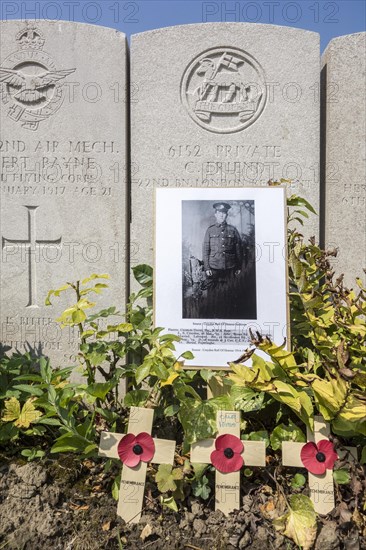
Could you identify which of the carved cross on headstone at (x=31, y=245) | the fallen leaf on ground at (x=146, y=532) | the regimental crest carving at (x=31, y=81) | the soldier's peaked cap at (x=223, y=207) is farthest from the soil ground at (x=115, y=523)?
the regimental crest carving at (x=31, y=81)

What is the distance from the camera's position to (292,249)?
2.44 m

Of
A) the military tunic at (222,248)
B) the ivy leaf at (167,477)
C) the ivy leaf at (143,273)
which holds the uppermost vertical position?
the military tunic at (222,248)

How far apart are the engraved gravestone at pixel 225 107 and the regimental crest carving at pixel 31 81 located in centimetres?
51

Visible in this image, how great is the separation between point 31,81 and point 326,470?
2.78 meters

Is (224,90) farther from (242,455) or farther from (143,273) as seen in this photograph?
(242,455)

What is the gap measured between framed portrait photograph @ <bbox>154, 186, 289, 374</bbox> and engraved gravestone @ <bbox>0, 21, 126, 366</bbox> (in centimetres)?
56

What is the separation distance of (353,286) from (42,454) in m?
2.12

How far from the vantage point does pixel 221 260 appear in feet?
8.13

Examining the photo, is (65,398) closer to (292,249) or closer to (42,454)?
(42,454)

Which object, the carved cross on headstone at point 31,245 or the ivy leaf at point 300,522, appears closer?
the ivy leaf at point 300,522

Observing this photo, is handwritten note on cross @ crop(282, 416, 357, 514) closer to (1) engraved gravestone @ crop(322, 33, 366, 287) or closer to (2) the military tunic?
(2) the military tunic

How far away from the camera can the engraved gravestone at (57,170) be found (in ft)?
9.37

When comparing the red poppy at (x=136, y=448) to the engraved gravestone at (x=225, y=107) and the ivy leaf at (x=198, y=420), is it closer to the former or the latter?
the ivy leaf at (x=198, y=420)

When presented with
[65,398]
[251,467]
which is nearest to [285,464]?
[251,467]
